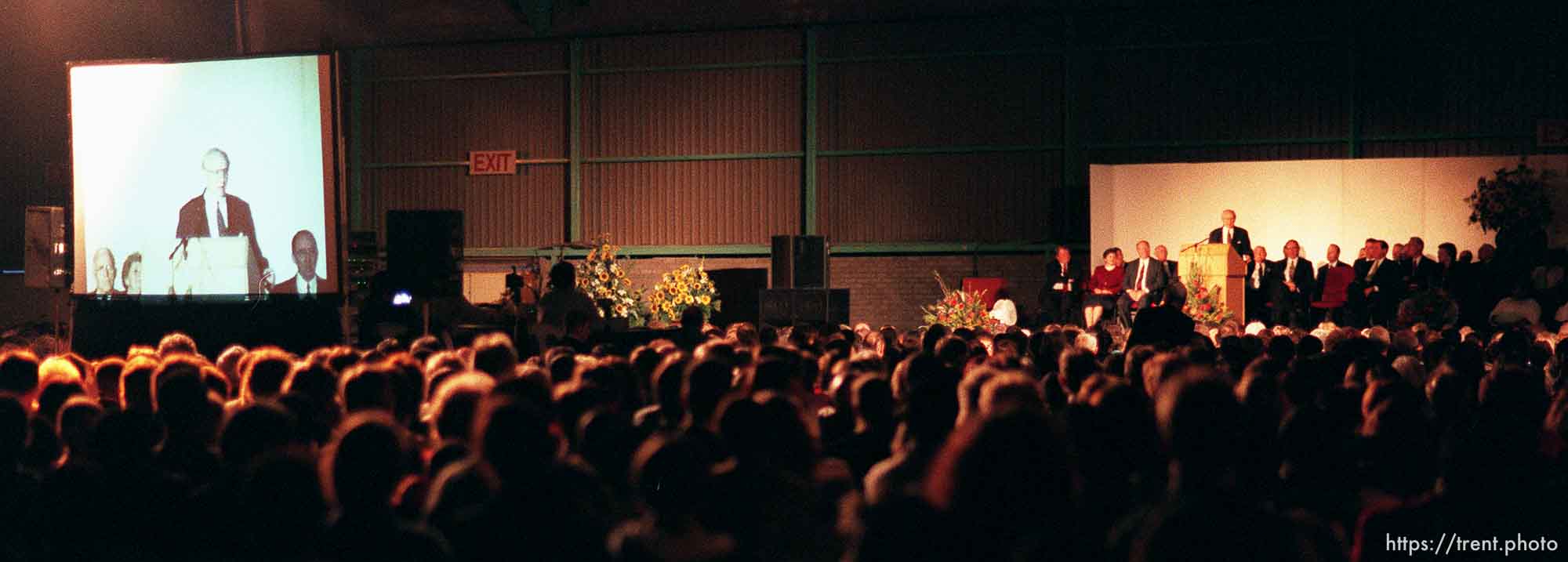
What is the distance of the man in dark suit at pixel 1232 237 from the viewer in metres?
18.0

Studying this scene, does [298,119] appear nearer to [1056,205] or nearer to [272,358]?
[272,358]

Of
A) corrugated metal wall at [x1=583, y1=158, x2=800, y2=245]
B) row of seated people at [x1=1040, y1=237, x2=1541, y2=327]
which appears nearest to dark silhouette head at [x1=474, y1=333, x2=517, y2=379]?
row of seated people at [x1=1040, y1=237, x2=1541, y2=327]

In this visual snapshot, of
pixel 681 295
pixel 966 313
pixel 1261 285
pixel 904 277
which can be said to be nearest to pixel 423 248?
pixel 681 295

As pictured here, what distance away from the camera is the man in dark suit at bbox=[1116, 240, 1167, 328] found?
57.2 ft

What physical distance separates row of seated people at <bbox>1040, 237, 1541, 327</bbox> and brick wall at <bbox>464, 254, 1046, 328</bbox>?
5.88 ft

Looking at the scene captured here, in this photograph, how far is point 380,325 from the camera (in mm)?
13594

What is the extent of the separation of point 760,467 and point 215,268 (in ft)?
33.6

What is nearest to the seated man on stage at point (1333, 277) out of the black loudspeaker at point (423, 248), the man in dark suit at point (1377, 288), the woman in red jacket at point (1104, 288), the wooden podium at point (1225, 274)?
the man in dark suit at point (1377, 288)

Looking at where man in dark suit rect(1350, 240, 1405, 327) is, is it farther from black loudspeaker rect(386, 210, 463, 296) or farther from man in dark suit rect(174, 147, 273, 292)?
man in dark suit rect(174, 147, 273, 292)

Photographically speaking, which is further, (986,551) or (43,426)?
(43,426)

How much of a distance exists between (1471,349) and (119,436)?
623 centimetres

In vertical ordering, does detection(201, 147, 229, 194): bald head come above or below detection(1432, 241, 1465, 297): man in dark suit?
above

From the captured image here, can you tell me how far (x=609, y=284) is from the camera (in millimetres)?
19562

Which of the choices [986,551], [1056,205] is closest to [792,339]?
[986,551]
